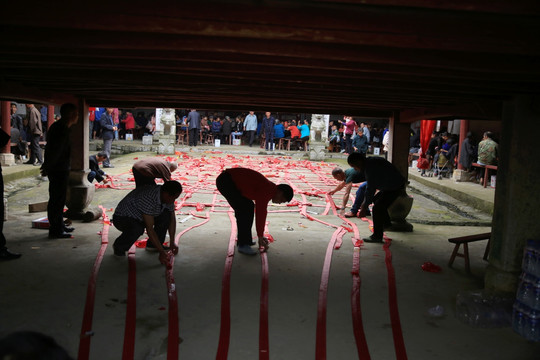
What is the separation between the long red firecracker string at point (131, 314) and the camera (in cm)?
377

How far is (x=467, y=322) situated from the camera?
15.0 feet

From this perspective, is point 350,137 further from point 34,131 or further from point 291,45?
point 291,45

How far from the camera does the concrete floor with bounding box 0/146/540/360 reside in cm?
401

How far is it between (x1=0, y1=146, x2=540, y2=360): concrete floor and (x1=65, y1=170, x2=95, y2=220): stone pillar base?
0.31m

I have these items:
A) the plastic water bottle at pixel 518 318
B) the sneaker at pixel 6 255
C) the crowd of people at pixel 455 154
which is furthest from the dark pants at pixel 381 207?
the crowd of people at pixel 455 154

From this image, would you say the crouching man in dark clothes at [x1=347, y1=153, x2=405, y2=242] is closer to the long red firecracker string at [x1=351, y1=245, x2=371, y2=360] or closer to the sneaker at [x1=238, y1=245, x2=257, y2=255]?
the long red firecracker string at [x1=351, y1=245, x2=371, y2=360]

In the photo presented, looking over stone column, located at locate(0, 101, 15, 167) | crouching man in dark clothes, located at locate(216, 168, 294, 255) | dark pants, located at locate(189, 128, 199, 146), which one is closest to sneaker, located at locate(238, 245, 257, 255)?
crouching man in dark clothes, located at locate(216, 168, 294, 255)

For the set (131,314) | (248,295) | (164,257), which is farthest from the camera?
(164,257)

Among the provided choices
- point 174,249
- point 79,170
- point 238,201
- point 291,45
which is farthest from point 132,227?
point 291,45

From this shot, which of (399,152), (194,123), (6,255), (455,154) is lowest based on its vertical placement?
(6,255)

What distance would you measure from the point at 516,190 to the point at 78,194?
21.3 feet

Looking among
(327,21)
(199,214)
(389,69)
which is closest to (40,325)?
(327,21)

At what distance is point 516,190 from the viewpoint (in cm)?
470

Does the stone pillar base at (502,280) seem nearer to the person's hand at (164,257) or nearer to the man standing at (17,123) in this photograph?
the person's hand at (164,257)
